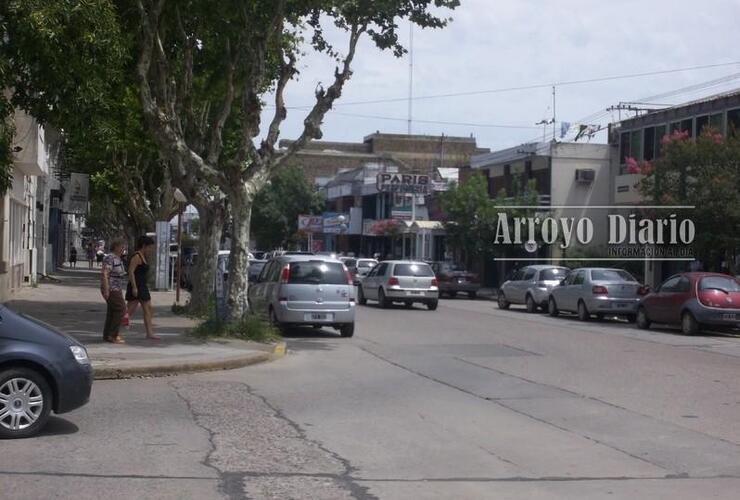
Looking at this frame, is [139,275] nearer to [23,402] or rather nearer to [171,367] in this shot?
[171,367]

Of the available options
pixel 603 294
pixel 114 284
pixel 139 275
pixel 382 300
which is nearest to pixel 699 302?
pixel 603 294

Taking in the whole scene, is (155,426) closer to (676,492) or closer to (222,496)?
(222,496)

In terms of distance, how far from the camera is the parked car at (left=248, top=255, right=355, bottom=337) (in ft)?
68.4

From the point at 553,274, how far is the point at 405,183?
859 inches

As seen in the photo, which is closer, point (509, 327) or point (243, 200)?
point (243, 200)

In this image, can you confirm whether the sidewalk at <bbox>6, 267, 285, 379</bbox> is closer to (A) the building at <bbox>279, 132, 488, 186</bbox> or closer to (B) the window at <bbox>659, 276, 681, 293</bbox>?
(B) the window at <bbox>659, 276, 681, 293</bbox>

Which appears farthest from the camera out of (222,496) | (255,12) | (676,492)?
(255,12)

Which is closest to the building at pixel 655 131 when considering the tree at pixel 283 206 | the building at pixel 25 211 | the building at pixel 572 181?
the building at pixel 572 181

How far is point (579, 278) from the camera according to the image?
2931 centimetres

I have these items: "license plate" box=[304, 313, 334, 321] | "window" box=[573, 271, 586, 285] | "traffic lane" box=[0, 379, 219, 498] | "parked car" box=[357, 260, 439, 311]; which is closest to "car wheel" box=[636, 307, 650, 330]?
"window" box=[573, 271, 586, 285]

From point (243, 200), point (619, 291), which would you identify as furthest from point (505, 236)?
point (243, 200)

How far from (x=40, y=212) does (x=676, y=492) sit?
37533 millimetres

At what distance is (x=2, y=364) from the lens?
9117 mm

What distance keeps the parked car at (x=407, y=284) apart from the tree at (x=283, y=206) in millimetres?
41252
